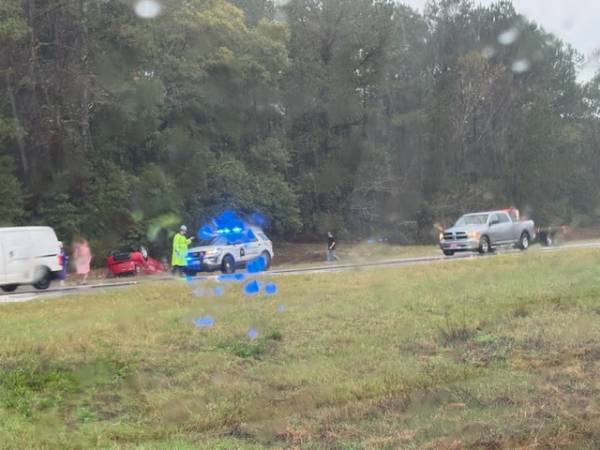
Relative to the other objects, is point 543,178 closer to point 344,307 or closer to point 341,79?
point 341,79

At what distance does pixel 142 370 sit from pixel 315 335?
2498 mm

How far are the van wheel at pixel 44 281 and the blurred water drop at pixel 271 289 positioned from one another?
745 centimetres

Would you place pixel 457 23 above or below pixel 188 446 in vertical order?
above

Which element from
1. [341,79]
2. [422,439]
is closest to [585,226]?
[341,79]

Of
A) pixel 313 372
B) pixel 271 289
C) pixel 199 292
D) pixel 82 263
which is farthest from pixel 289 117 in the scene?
pixel 313 372

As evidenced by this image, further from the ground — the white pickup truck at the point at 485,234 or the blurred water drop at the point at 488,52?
the blurred water drop at the point at 488,52

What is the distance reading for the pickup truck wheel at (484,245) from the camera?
2641cm

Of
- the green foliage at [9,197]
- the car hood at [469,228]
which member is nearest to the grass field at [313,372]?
the car hood at [469,228]

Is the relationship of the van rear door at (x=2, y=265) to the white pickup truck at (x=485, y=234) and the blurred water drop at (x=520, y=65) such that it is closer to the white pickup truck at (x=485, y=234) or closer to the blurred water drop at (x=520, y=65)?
the white pickup truck at (x=485, y=234)

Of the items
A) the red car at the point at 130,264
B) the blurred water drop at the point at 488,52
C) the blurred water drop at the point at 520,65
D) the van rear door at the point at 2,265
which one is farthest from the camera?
the blurred water drop at the point at 520,65

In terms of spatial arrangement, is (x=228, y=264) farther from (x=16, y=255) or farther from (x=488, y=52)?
(x=488, y=52)

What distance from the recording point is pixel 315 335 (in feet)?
32.3

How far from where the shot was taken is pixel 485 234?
1052 inches

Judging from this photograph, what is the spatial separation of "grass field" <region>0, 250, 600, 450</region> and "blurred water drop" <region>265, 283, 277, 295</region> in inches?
51.1
